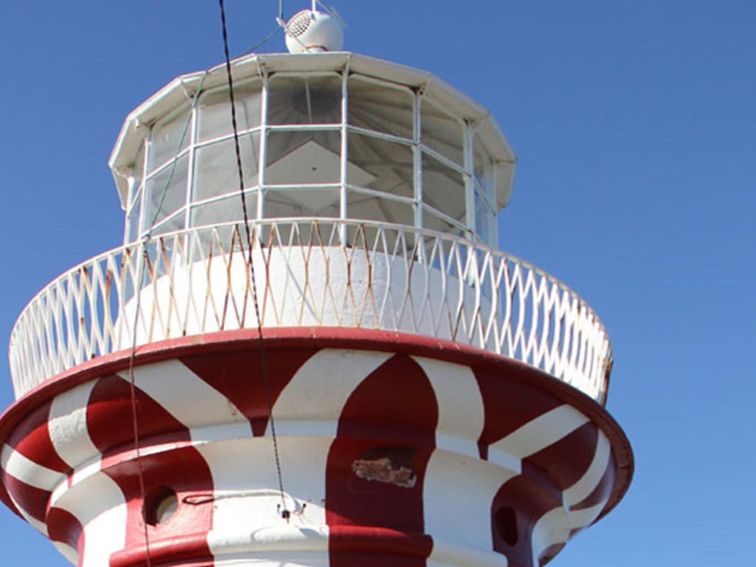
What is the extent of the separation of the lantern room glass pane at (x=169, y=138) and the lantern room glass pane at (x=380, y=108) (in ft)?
4.25

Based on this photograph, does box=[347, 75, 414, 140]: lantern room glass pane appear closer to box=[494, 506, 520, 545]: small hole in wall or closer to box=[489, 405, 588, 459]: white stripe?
box=[489, 405, 588, 459]: white stripe

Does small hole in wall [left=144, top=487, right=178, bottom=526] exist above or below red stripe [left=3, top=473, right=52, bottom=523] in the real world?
below

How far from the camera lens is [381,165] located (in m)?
11.1

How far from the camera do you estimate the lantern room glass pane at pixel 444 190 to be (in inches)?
440

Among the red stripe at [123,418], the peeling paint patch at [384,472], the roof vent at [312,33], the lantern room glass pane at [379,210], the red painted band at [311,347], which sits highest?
the roof vent at [312,33]

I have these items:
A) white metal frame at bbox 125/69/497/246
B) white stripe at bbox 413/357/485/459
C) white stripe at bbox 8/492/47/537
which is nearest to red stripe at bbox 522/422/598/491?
white stripe at bbox 413/357/485/459

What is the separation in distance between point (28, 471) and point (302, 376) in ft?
7.89

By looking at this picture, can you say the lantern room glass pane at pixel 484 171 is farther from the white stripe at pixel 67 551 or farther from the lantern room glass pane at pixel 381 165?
the white stripe at pixel 67 551

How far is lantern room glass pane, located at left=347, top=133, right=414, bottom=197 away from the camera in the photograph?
10938 millimetres

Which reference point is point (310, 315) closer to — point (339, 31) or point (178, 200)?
point (178, 200)

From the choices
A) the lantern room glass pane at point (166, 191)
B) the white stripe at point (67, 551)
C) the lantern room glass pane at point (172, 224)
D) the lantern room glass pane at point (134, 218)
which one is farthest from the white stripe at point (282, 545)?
the lantern room glass pane at point (134, 218)

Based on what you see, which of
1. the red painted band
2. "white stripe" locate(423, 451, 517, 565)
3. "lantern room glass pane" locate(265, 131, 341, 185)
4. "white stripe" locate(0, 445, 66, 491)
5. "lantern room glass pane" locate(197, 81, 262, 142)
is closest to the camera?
the red painted band

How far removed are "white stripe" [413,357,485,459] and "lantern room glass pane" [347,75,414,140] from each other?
2452 mm

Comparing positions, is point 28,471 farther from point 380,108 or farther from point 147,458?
point 380,108
